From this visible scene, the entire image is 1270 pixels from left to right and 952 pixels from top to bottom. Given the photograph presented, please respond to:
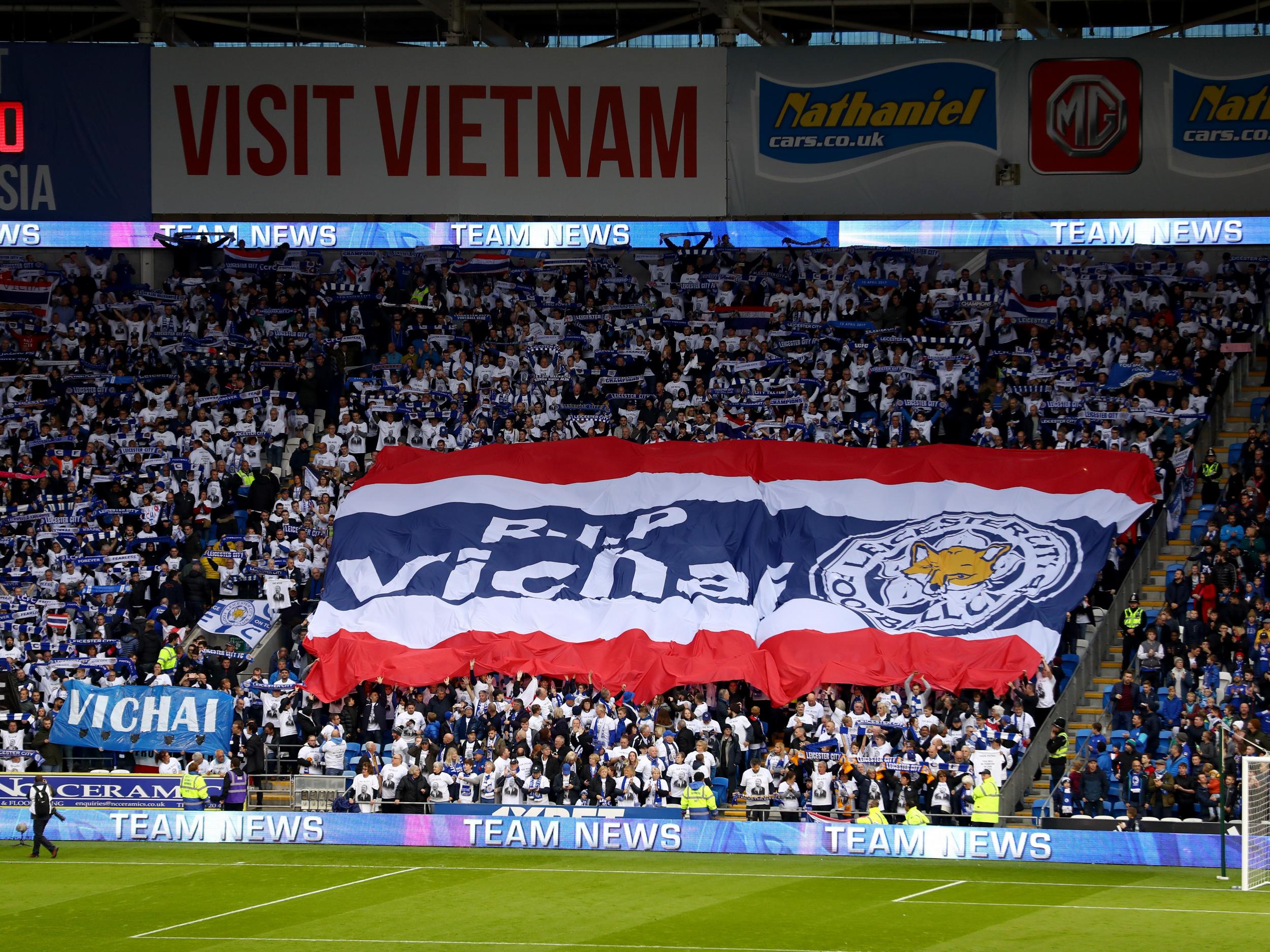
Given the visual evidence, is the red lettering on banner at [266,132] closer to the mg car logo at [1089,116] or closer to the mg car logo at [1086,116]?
the mg car logo at [1086,116]

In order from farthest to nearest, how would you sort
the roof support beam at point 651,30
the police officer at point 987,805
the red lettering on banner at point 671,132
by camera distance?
1. the roof support beam at point 651,30
2. the red lettering on banner at point 671,132
3. the police officer at point 987,805

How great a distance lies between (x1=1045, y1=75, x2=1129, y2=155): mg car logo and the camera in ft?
113

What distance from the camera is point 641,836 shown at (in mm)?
25812

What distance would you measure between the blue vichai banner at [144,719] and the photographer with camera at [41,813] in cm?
275

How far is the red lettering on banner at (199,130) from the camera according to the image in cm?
3559

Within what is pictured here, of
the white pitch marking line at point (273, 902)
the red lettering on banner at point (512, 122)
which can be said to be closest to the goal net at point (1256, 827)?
the white pitch marking line at point (273, 902)

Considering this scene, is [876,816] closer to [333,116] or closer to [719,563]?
[719,563]

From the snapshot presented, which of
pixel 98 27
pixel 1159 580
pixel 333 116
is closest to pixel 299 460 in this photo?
pixel 333 116

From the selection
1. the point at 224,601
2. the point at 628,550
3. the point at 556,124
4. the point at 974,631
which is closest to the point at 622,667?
the point at 628,550

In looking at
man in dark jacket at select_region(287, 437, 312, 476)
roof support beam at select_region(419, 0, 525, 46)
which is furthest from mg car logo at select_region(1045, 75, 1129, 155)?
man in dark jacket at select_region(287, 437, 312, 476)

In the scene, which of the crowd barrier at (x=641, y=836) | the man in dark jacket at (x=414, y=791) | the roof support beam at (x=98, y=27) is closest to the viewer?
the crowd barrier at (x=641, y=836)

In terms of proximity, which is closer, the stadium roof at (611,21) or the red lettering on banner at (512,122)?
the red lettering on banner at (512,122)

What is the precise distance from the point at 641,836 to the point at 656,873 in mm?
1967

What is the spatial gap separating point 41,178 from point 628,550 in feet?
50.8
